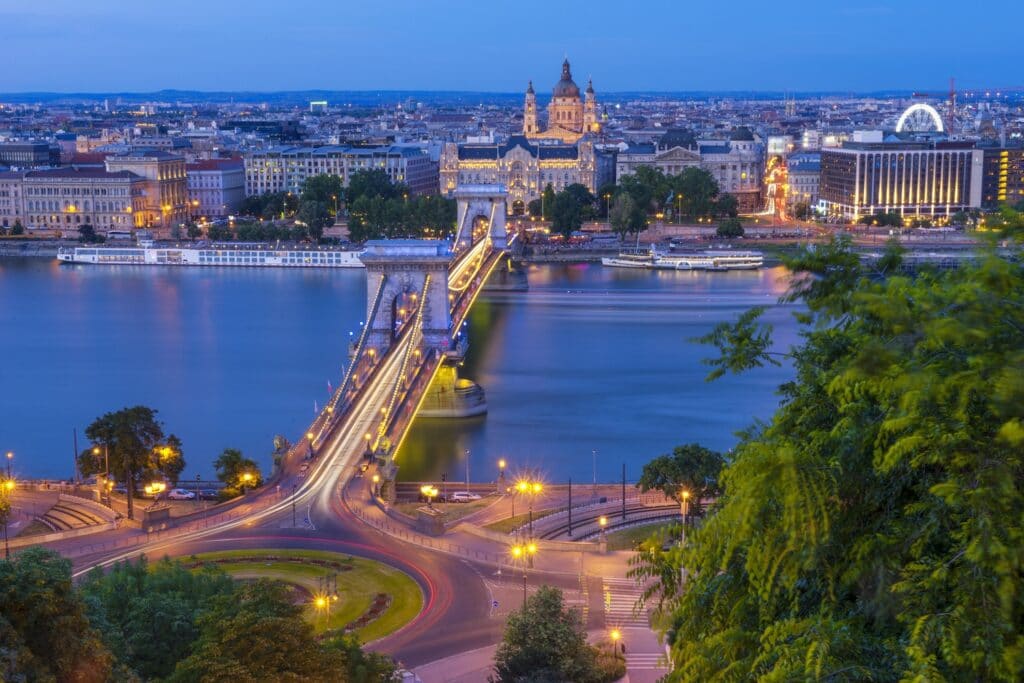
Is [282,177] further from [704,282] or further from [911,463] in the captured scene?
[911,463]

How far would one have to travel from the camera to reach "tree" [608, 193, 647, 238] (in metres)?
27.7

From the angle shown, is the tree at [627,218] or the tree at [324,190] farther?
the tree at [324,190]

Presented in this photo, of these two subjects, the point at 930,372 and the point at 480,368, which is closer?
the point at 930,372

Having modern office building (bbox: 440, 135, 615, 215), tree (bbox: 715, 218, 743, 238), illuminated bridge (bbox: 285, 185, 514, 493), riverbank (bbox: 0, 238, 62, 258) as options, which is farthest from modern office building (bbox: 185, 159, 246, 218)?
illuminated bridge (bbox: 285, 185, 514, 493)

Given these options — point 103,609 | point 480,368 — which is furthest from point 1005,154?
point 103,609

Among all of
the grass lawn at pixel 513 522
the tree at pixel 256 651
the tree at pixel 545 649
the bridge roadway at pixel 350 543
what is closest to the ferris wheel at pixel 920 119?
the bridge roadway at pixel 350 543

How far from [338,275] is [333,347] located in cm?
810

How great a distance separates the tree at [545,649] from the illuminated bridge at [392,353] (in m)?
3.51

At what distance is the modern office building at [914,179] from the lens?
3053 cm

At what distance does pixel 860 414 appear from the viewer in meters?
2.82

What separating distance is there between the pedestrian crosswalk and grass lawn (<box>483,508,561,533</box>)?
137cm

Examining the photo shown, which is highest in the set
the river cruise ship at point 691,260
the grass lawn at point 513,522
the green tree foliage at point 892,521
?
the green tree foliage at point 892,521

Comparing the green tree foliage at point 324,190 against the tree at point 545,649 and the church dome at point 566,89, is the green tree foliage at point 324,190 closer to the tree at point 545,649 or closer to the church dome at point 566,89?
the church dome at point 566,89

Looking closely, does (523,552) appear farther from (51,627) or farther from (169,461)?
(51,627)
